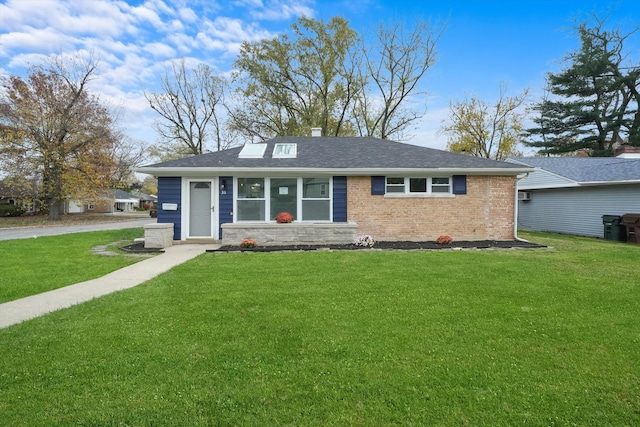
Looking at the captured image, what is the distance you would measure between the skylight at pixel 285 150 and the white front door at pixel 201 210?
264 cm

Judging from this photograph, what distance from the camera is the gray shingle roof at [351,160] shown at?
427 inches

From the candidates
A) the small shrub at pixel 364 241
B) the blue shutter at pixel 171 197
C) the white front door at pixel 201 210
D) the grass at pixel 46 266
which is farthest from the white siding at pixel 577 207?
the grass at pixel 46 266

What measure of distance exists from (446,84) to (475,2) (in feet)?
30.0

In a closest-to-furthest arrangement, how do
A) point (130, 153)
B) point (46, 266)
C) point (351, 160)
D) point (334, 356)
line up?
point (334, 356)
point (46, 266)
point (351, 160)
point (130, 153)

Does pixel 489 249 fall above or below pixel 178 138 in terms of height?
below

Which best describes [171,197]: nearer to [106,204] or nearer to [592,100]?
[592,100]

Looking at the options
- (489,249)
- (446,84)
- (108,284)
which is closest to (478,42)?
(446,84)

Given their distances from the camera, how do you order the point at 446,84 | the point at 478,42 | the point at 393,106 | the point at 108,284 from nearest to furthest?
the point at 108,284, the point at 478,42, the point at 446,84, the point at 393,106

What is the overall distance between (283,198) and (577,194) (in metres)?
13.5

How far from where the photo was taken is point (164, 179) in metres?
10.9

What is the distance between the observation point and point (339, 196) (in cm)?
1113

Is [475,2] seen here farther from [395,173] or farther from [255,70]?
[255,70]

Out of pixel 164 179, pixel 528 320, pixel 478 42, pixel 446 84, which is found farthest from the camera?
pixel 446 84

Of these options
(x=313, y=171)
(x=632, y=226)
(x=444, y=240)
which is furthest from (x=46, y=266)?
(x=632, y=226)
